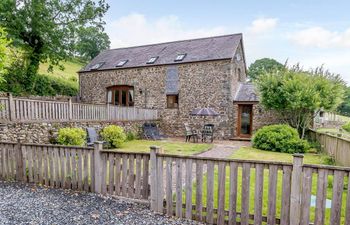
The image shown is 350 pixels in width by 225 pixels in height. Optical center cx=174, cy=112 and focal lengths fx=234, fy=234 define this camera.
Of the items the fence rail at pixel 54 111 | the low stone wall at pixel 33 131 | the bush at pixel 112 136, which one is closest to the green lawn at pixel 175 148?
the bush at pixel 112 136

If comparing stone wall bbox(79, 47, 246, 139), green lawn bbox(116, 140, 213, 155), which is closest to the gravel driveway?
green lawn bbox(116, 140, 213, 155)

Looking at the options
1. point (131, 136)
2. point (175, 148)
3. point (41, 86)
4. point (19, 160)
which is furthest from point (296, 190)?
point (41, 86)

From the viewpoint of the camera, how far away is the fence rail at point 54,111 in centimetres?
834

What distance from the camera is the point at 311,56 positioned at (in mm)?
25734

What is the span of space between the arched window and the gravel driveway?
547 inches

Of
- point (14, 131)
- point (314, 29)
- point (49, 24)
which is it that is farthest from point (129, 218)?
point (314, 29)

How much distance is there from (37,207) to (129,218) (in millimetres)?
1691

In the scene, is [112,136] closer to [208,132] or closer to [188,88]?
[208,132]

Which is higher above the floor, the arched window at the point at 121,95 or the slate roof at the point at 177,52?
the slate roof at the point at 177,52

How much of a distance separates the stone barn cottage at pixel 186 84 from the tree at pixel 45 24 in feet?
10.8

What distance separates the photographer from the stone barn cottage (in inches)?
604

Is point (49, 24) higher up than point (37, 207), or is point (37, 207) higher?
point (49, 24)

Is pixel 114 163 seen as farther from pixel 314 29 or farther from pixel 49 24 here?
pixel 314 29

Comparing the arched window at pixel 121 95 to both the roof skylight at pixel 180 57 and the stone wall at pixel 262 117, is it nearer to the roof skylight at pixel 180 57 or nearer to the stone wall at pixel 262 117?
the roof skylight at pixel 180 57
